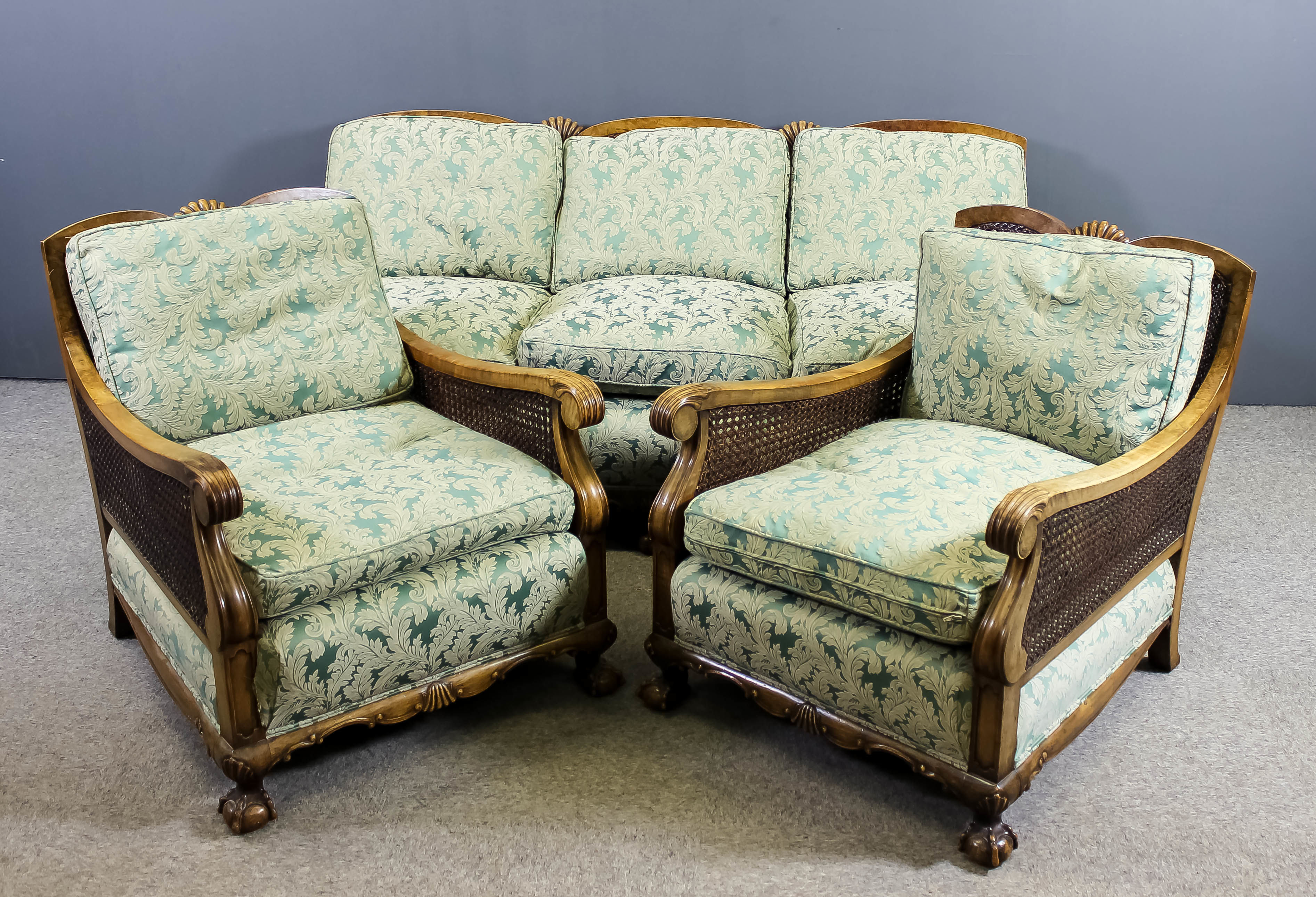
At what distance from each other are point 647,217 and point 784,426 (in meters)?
1.22

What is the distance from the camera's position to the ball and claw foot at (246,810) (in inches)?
65.2

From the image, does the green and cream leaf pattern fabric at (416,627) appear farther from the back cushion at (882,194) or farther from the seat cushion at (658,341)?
the back cushion at (882,194)

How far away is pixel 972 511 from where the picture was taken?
168cm

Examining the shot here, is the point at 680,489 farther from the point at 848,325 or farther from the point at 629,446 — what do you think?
the point at 848,325

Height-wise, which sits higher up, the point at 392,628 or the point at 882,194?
the point at 882,194

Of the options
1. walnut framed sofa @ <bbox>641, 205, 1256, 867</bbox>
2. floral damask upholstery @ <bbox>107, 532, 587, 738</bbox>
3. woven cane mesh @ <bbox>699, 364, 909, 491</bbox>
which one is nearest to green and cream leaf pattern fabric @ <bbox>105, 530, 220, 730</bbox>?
floral damask upholstery @ <bbox>107, 532, 587, 738</bbox>

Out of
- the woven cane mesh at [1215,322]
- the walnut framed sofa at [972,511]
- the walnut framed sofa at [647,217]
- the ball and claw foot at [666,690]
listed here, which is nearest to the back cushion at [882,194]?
the walnut framed sofa at [647,217]

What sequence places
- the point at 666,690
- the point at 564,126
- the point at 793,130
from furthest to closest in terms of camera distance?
the point at 564,126
the point at 793,130
the point at 666,690

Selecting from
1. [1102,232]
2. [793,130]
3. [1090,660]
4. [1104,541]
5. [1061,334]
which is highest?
[793,130]

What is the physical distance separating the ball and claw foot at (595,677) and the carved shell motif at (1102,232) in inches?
49.6

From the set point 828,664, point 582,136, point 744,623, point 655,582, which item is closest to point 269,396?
point 655,582

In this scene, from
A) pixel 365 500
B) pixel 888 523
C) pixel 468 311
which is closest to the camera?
pixel 888 523

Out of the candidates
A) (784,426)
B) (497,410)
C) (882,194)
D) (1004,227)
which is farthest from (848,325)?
(497,410)

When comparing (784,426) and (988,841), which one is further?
(784,426)
